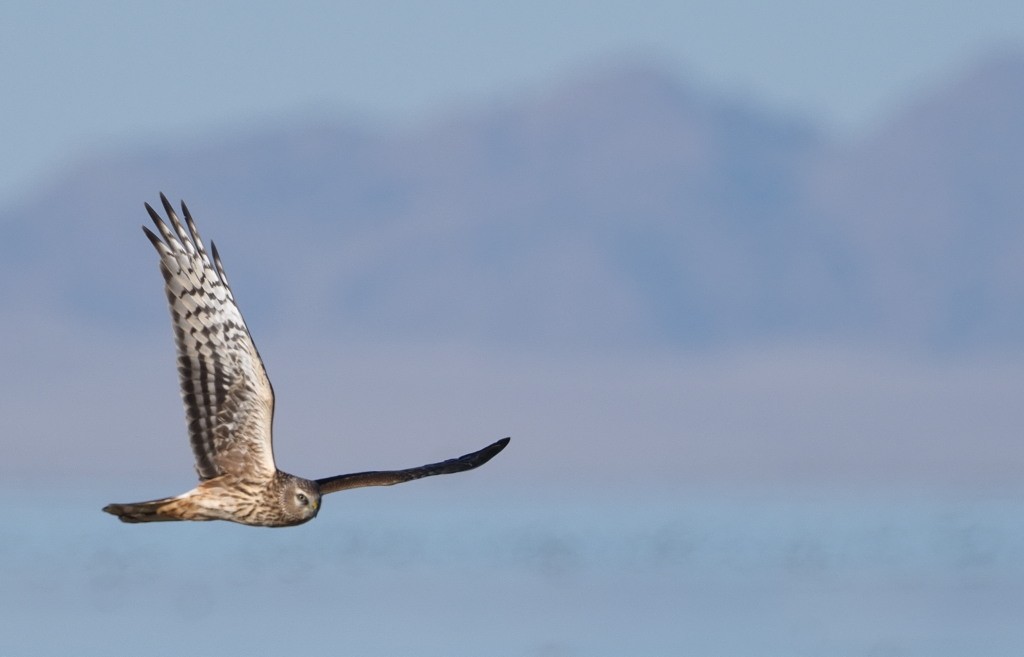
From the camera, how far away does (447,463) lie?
1669cm

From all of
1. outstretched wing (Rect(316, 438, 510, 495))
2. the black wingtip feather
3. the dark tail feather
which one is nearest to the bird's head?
outstretched wing (Rect(316, 438, 510, 495))

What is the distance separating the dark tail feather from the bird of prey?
6.8 inches

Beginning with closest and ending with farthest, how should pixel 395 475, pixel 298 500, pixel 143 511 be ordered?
pixel 143 511
pixel 298 500
pixel 395 475

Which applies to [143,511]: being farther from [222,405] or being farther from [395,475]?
[395,475]

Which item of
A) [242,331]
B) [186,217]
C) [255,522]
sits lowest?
[255,522]

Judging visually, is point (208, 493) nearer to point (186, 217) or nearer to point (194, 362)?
point (194, 362)

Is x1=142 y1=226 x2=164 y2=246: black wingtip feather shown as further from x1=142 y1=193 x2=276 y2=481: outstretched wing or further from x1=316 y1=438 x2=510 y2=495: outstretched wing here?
x1=316 y1=438 x2=510 y2=495: outstretched wing

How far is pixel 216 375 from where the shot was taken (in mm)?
13742

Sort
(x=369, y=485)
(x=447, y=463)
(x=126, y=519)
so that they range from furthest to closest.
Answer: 1. (x=447, y=463)
2. (x=369, y=485)
3. (x=126, y=519)

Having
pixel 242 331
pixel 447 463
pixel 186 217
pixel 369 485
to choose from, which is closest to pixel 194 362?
pixel 242 331

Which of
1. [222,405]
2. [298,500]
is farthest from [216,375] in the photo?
[298,500]

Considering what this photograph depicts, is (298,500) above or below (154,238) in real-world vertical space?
below

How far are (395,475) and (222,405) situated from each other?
246 cm

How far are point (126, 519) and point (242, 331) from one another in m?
2.30
